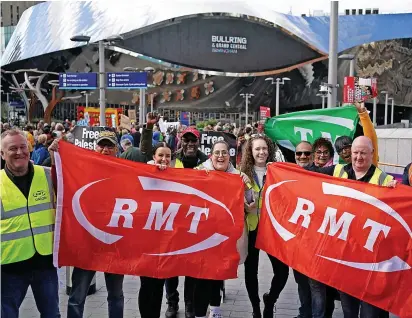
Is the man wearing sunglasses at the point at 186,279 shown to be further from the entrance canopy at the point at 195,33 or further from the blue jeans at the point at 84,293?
the entrance canopy at the point at 195,33

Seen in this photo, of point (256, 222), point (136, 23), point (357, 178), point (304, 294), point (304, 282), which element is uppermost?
point (136, 23)

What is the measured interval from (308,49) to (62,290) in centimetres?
5980

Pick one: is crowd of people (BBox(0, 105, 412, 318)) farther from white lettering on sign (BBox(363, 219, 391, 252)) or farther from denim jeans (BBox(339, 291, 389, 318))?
white lettering on sign (BBox(363, 219, 391, 252))

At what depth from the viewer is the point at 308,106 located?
62031mm

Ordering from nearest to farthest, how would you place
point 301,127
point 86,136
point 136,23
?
A: point 301,127 → point 86,136 → point 136,23

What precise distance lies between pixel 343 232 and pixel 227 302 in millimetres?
1825

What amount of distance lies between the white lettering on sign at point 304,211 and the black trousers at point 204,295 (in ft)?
2.99

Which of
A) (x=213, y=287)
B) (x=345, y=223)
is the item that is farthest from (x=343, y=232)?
(x=213, y=287)

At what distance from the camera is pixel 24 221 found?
3844 millimetres

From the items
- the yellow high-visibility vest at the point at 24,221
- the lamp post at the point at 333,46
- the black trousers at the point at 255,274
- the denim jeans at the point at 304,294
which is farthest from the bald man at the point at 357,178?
the lamp post at the point at 333,46

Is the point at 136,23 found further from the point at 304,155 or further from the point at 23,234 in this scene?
the point at 23,234

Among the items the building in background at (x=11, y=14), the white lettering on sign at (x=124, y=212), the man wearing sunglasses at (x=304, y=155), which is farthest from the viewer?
the building in background at (x=11, y=14)

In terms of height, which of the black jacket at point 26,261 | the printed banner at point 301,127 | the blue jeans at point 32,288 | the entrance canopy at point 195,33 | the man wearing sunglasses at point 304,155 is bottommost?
the blue jeans at point 32,288

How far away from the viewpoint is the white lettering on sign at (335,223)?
4.28m
